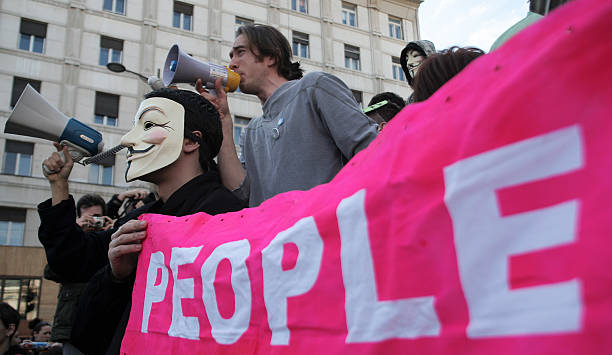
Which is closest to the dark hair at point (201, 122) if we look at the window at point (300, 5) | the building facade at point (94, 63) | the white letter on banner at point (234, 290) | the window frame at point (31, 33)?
the white letter on banner at point (234, 290)

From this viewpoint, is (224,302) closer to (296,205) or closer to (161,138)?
(296,205)

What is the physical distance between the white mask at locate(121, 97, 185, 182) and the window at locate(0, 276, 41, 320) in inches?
542

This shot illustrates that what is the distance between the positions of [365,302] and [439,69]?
0.80m

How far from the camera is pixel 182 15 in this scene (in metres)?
17.7

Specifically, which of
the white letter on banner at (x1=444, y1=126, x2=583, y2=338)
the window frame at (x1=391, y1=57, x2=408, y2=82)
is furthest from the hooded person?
the window frame at (x1=391, y1=57, x2=408, y2=82)

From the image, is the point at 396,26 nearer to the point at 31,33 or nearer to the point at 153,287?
the point at 31,33

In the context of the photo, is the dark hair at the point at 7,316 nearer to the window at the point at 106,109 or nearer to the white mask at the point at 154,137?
the white mask at the point at 154,137

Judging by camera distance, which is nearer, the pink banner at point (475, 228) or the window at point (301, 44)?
the pink banner at point (475, 228)

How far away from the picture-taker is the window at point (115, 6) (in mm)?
16797

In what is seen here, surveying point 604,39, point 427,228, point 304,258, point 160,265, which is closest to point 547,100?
point 604,39

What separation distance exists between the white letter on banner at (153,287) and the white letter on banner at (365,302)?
0.93 m

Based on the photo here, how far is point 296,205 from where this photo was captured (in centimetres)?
137

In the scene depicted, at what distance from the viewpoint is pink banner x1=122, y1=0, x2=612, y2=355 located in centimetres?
74

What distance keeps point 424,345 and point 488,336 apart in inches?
5.0
